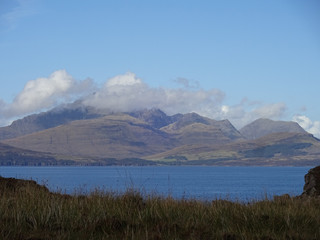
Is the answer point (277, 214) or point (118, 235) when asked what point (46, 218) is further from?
point (277, 214)

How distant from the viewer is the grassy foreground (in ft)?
28.7

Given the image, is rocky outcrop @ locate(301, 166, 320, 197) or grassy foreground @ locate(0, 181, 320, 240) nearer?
grassy foreground @ locate(0, 181, 320, 240)

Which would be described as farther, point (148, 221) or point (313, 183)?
point (313, 183)

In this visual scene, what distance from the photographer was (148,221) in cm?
1018

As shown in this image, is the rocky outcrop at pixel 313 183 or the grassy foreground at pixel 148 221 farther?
the rocky outcrop at pixel 313 183

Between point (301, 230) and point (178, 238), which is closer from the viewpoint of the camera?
point (178, 238)

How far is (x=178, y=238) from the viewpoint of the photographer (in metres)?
8.41

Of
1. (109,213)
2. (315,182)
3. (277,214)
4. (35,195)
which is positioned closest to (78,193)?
(35,195)

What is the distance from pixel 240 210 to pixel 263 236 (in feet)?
8.84

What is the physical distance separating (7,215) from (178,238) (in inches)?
144

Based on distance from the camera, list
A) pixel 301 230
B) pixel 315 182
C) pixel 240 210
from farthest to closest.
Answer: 1. pixel 315 182
2. pixel 240 210
3. pixel 301 230

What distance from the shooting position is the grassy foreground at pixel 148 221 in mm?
8734

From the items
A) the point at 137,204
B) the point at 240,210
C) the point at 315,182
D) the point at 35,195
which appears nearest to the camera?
the point at 240,210

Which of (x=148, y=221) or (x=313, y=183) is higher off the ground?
(x=313, y=183)
